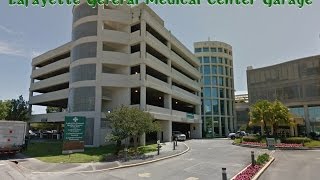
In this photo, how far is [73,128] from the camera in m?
26.1

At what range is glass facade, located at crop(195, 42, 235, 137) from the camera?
79250 mm

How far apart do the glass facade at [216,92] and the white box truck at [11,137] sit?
191 feet

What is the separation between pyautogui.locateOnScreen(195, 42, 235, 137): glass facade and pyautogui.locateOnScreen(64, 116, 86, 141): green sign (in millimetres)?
55899

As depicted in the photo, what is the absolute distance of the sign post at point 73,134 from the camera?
25703 millimetres

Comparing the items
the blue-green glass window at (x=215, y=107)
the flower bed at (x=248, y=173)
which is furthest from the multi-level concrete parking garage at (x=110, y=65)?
the blue-green glass window at (x=215, y=107)

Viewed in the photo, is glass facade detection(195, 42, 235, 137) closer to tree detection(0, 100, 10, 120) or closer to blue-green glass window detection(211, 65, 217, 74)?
blue-green glass window detection(211, 65, 217, 74)

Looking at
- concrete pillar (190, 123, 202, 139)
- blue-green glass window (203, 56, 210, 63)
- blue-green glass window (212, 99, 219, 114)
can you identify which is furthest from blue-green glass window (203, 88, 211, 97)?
concrete pillar (190, 123, 202, 139)

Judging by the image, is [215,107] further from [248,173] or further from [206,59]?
[248,173]

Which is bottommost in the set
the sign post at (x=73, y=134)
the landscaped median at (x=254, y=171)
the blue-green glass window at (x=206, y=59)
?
the landscaped median at (x=254, y=171)

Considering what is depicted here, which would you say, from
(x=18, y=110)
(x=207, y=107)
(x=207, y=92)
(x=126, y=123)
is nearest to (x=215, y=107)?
(x=207, y=107)

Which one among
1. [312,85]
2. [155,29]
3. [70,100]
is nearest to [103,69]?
[70,100]

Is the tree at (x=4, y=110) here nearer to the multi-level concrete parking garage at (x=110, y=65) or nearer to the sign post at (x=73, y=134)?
the multi-level concrete parking garage at (x=110, y=65)

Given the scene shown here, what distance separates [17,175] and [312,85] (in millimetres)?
61242

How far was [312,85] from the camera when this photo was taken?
5931cm
